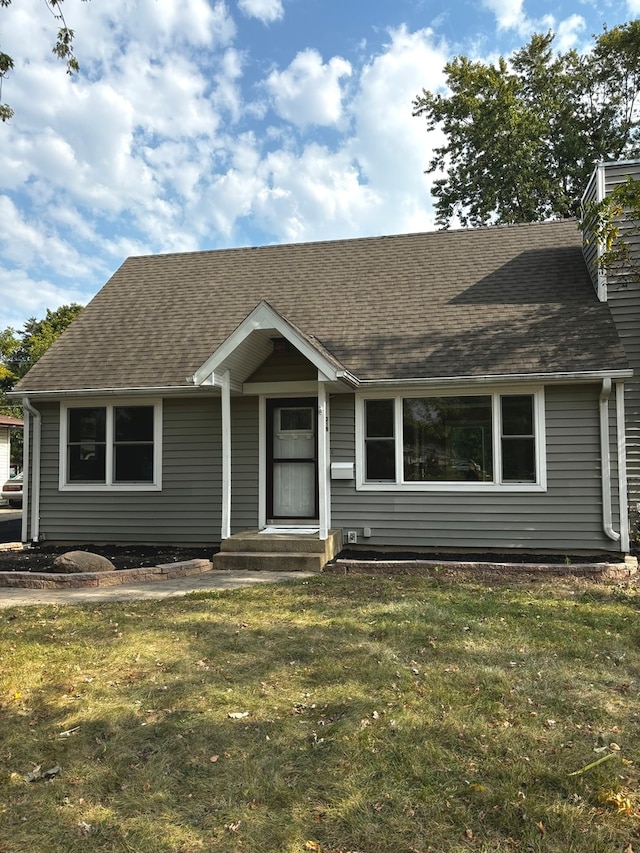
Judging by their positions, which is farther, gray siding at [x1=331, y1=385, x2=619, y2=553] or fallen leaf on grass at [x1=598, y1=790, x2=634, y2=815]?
gray siding at [x1=331, y1=385, x2=619, y2=553]

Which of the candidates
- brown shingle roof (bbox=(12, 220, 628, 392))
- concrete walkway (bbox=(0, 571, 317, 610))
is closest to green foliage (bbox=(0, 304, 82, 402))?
brown shingle roof (bbox=(12, 220, 628, 392))

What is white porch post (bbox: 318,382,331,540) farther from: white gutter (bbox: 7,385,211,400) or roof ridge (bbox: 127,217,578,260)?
roof ridge (bbox: 127,217,578,260)

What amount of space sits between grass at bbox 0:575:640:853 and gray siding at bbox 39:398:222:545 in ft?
14.0

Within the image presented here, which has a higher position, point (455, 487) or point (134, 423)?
point (134, 423)

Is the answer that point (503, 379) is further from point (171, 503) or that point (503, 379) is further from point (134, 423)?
point (134, 423)

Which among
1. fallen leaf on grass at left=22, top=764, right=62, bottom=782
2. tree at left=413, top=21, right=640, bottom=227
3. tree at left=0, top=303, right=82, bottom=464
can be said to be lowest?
→ fallen leaf on grass at left=22, top=764, right=62, bottom=782

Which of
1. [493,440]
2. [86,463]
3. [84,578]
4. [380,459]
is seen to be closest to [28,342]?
[86,463]

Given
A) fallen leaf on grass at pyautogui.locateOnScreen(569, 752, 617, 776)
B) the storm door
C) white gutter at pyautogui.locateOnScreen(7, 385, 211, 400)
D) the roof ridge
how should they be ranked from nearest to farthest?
1. fallen leaf on grass at pyautogui.locateOnScreen(569, 752, 617, 776)
2. white gutter at pyautogui.locateOnScreen(7, 385, 211, 400)
3. the storm door
4. the roof ridge

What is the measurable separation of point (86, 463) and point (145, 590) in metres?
4.25

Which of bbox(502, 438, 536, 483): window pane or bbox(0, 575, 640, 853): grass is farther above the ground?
bbox(502, 438, 536, 483): window pane

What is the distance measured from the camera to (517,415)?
9.00m

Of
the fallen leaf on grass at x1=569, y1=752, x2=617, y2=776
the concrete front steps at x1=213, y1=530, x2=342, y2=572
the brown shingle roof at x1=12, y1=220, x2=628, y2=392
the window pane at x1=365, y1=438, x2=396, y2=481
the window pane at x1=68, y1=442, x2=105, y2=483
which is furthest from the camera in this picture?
the window pane at x1=68, y1=442, x2=105, y2=483

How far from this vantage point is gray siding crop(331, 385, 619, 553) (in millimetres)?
8695

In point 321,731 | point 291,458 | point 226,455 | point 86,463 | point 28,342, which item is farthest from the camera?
point 28,342
